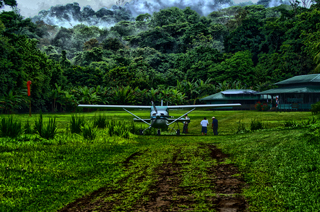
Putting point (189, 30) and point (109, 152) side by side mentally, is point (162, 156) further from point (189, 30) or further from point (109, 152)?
point (189, 30)

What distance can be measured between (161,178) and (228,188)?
1688mm

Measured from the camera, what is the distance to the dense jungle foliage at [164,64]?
1679 inches

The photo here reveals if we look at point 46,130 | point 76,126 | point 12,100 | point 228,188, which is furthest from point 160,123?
point 12,100

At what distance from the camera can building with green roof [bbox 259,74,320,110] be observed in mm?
40441

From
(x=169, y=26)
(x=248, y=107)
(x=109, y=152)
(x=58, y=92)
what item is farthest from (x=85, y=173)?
(x=169, y=26)

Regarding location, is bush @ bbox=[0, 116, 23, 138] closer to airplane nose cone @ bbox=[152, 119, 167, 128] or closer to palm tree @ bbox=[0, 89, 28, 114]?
airplane nose cone @ bbox=[152, 119, 167, 128]

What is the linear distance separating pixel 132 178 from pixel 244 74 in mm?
63595

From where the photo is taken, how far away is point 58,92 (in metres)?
48.4

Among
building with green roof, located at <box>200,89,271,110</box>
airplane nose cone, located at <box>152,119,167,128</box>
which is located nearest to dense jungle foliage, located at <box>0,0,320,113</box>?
building with green roof, located at <box>200,89,271,110</box>

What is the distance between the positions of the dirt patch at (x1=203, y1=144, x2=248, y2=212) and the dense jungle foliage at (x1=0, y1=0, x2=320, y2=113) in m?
23.1

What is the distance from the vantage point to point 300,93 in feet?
137

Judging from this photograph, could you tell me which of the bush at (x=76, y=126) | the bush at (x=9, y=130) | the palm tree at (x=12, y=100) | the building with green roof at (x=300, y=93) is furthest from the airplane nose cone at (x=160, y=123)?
the building with green roof at (x=300, y=93)

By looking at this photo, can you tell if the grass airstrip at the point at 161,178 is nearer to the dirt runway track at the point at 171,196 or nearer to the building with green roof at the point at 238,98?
the dirt runway track at the point at 171,196

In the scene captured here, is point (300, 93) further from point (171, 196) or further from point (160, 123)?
point (171, 196)
